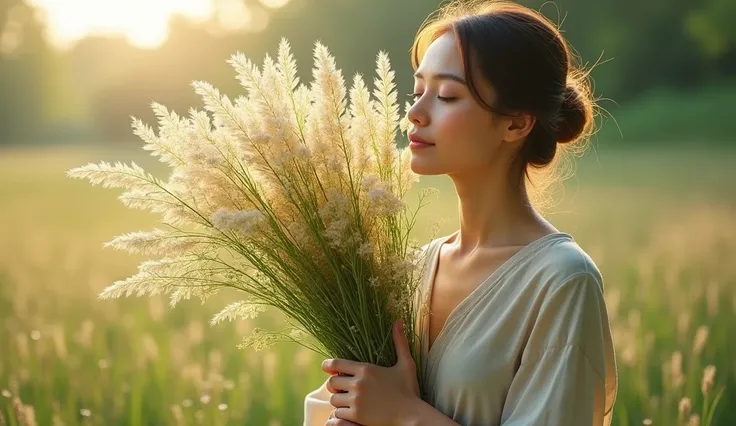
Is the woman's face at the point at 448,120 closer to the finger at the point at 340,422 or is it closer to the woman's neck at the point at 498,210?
the woman's neck at the point at 498,210

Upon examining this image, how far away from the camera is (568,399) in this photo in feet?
3.86

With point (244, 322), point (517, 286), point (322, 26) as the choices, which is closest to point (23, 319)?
point (244, 322)

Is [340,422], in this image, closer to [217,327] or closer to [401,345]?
[401,345]

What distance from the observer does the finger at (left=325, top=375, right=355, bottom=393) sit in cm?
128

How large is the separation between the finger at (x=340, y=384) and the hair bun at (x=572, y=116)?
1.66 ft

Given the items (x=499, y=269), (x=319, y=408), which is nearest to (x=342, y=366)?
(x=319, y=408)

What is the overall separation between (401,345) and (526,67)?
0.46m

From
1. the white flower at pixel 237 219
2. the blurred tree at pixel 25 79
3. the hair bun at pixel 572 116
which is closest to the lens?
the white flower at pixel 237 219

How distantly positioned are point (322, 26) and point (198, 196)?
4658 millimetres

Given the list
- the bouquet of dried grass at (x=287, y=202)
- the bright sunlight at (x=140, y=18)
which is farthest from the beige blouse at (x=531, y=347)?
the bright sunlight at (x=140, y=18)

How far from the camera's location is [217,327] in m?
2.92

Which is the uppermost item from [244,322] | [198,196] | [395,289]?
[198,196]

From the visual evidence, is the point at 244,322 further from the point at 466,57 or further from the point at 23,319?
the point at 466,57

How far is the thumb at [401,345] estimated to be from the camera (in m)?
1.30
